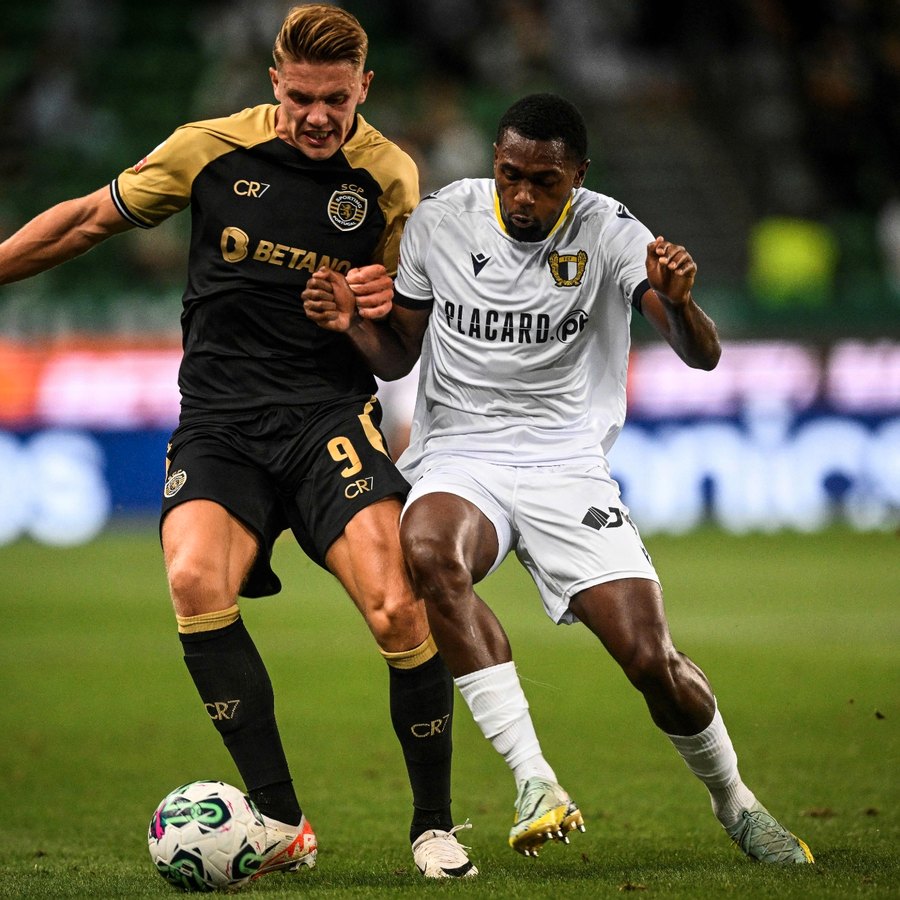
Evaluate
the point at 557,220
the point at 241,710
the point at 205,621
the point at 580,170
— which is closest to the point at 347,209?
the point at 557,220

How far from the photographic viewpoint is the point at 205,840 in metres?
4.46

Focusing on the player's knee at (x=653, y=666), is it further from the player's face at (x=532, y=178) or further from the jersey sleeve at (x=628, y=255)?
→ the player's face at (x=532, y=178)

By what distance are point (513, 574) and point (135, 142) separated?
6.79 meters

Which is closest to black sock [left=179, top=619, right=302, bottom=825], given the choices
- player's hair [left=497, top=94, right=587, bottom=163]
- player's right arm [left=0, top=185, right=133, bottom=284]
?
player's right arm [left=0, top=185, right=133, bottom=284]

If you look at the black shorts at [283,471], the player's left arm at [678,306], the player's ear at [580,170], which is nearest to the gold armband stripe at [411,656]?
the black shorts at [283,471]

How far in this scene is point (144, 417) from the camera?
14039 mm

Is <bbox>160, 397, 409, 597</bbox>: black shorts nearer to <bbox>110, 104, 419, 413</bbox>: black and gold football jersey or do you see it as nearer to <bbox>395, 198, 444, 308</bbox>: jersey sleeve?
<bbox>110, 104, 419, 413</bbox>: black and gold football jersey

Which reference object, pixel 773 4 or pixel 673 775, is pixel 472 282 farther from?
pixel 773 4

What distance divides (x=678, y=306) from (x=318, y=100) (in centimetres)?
133

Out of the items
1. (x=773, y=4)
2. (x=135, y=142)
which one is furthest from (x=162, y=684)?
(x=773, y=4)

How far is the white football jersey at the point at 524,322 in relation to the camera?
203 inches

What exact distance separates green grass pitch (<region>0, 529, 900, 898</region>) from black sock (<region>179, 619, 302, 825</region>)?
0.27 meters

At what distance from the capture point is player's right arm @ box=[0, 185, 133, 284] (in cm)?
514

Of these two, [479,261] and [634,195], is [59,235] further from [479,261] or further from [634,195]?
[634,195]
